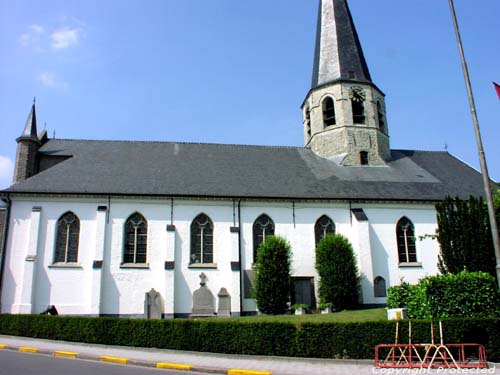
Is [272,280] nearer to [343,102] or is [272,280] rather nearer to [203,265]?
[203,265]

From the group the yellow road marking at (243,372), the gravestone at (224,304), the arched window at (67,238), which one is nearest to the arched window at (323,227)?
the gravestone at (224,304)

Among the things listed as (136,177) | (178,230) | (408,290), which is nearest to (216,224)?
(178,230)

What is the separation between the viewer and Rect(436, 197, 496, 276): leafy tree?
1995 centimetres

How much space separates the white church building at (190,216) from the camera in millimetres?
22562

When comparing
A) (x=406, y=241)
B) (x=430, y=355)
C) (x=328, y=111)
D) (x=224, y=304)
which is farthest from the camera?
(x=328, y=111)

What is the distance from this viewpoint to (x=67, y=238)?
23219mm

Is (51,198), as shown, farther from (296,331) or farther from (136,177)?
(296,331)

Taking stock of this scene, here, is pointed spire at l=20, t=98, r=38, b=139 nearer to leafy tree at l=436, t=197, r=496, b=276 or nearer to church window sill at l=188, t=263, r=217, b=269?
church window sill at l=188, t=263, r=217, b=269

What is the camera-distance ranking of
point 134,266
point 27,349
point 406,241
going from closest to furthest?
1. point 27,349
2. point 134,266
3. point 406,241

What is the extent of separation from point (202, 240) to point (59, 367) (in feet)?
46.2

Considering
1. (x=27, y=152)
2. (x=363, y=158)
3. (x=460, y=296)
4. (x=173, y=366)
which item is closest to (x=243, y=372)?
(x=173, y=366)

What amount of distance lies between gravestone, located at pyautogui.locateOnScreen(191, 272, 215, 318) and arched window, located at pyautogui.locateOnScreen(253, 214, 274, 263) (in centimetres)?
401

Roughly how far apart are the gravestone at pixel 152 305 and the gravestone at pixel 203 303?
1.83 metres

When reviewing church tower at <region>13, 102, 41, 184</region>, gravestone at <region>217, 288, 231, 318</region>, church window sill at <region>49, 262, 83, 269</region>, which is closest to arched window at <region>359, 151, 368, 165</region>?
gravestone at <region>217, 288, 231, 318</region>
